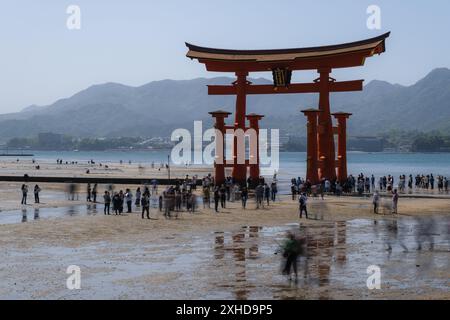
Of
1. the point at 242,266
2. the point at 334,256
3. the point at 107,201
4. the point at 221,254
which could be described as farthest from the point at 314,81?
the point at 242,266

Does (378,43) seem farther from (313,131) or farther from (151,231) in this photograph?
(151,231)

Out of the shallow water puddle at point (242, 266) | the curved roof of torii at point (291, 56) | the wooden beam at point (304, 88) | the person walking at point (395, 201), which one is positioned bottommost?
the shallow water puddle at point (242, 266)

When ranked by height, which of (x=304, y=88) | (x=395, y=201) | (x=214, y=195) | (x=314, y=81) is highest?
(x=314, y=81)

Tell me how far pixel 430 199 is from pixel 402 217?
1158cm

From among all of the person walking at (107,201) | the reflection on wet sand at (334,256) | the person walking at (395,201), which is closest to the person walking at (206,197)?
the person walking at (107,201)

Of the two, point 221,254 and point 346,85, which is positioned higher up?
point 346,85

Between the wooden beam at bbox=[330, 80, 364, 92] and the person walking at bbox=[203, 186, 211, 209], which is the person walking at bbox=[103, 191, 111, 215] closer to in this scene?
the person walking at bbox=[203, 186, 211, 209]

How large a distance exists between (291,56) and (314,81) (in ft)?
8.26

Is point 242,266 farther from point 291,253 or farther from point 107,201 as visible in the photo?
point 107,201

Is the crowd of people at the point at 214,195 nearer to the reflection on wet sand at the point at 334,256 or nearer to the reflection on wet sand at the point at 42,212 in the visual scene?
the reflection on wet sand at the point at 42,212

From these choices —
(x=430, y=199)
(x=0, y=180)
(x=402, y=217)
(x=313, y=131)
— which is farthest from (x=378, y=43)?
(x=0, y=180)

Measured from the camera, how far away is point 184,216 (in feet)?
106

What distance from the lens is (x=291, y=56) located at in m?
46.3

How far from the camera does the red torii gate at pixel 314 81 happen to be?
44938 millimetres
